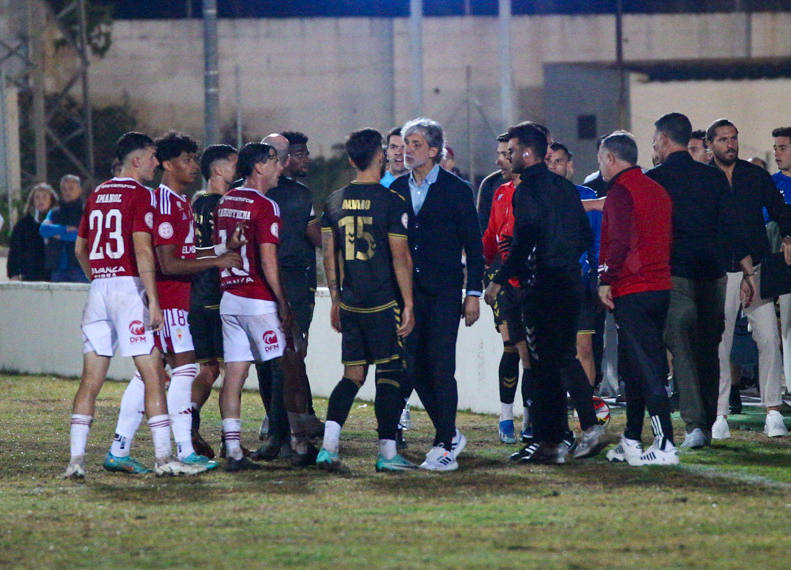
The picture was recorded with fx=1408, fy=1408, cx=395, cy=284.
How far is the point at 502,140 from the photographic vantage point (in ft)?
31.8

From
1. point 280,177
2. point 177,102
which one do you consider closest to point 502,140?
point 280,177

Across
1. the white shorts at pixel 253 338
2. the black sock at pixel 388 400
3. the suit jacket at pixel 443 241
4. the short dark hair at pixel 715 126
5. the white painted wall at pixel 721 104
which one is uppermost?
the white painted wall at pixel 721 104

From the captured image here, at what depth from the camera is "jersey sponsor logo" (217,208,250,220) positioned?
26.2ft

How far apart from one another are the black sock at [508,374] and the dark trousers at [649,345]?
1443 millimetres

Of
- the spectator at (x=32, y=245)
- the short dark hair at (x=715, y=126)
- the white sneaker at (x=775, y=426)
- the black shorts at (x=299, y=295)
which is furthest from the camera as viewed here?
the spectator at (x=32, y=245)

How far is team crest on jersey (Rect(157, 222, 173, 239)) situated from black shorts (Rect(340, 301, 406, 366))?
1.07 meters

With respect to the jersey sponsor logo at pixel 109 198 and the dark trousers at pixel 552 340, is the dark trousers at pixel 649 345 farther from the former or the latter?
the jersey sponsor logo at pixel 109 198

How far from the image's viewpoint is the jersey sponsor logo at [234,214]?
8.00 meters

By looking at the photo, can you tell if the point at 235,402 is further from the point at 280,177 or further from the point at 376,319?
the point at 280,177

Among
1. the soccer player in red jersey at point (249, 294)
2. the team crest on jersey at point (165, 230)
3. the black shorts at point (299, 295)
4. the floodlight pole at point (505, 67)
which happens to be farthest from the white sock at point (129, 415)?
the floodlight pole at point (505, 67)

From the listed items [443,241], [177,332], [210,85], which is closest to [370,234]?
[443,241]

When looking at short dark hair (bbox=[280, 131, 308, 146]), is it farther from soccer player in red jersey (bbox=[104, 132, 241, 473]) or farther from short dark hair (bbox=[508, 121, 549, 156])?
short dark hair (bbox=[508, 121, 549, 156])

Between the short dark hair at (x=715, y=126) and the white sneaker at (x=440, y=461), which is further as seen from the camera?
the short dark hair at (x=715, y=126)

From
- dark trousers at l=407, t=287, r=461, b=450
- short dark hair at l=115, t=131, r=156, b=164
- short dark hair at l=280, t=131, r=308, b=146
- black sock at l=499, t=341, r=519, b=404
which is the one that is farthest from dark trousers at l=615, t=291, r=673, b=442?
short dark hair at l=115, t=131, r=156, b=164
